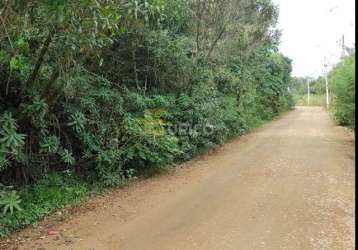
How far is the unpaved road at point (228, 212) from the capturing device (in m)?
5.19

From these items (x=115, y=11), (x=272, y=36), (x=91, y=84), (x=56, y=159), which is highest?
(x=272, y=36)

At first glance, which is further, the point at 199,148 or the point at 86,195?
the point at 199,148

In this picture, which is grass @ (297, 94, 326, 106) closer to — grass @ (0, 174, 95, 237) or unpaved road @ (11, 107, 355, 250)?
unpaved road @ (11, 107, 355, 250)

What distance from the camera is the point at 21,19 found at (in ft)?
16.0

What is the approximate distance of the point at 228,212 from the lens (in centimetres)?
641

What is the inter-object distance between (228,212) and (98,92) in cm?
378

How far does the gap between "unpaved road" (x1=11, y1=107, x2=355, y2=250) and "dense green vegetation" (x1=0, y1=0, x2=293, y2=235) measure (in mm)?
819

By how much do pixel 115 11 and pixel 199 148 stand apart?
812cm

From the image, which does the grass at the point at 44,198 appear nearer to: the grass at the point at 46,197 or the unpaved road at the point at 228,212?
the grass at the point at 46,197

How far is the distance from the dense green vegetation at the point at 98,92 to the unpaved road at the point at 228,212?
2.69 ft

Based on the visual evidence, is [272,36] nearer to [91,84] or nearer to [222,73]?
[222,73]

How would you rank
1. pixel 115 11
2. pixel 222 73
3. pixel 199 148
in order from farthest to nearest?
pixel 222 73 → pixel 199 148 → pixel 115 11

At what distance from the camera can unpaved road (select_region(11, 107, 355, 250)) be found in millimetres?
A: 5188

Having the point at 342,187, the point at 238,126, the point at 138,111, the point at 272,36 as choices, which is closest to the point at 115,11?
the point at 138,111
